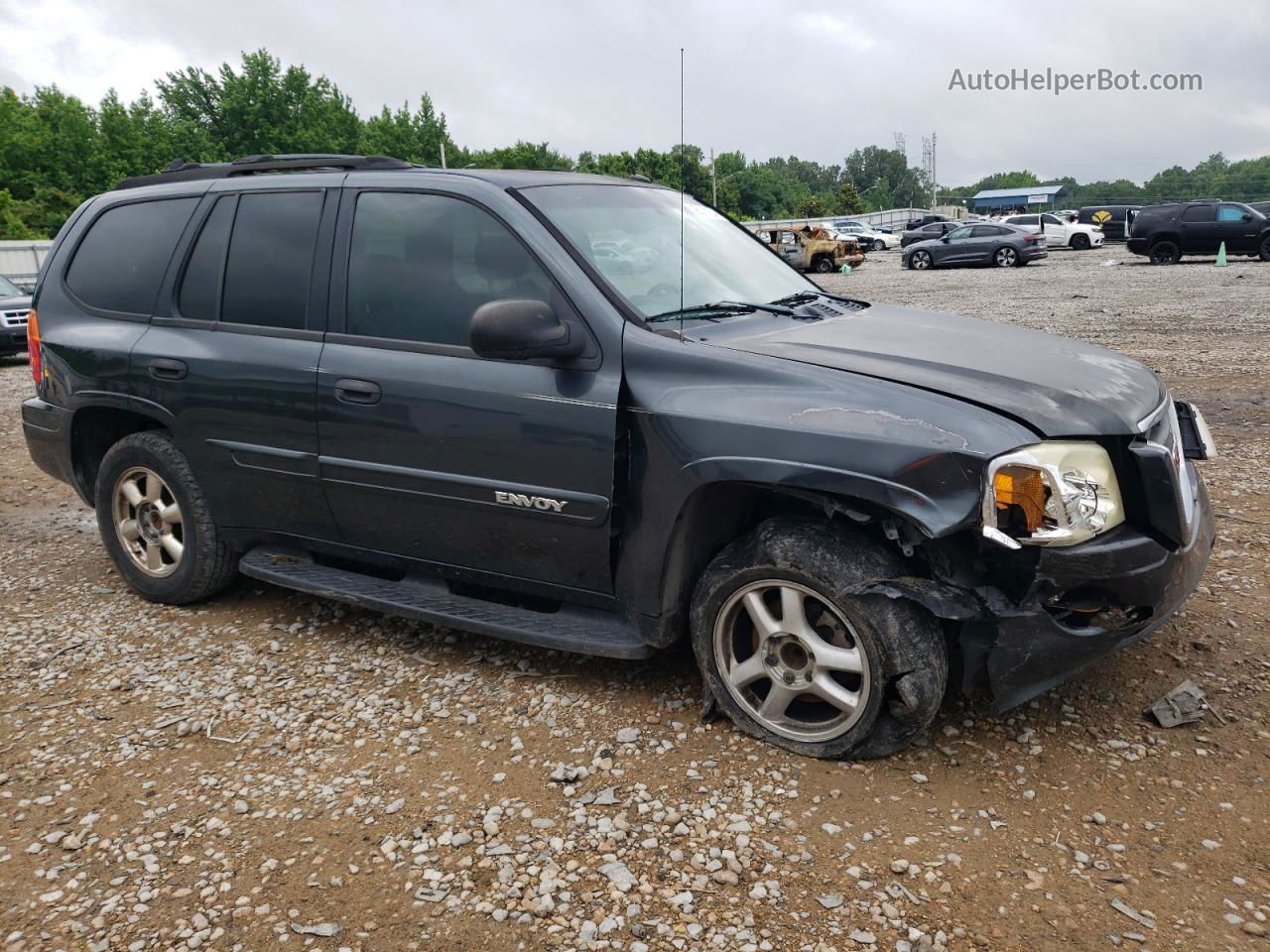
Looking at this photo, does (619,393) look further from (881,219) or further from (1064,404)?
(881,219)

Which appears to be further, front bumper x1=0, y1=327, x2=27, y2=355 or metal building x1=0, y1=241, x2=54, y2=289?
metal building x1=0, y1=241, x2=54, y2=289

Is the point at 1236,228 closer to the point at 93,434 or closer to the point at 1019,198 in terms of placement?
the point at 93,434

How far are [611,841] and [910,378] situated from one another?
1613 mm

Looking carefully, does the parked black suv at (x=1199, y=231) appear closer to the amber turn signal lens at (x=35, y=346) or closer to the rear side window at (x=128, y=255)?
the rear side window at (x=128, y=255)

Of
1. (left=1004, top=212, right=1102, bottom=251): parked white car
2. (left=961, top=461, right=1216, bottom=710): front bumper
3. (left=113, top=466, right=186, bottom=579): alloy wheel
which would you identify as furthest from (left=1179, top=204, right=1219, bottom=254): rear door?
(left=113, top=466, right=186, bottom=579): alloy wheel

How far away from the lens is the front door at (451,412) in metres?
3.46

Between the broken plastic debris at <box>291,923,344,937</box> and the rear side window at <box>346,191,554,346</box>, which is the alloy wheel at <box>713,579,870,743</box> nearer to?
the rear side window at <box>346,191,554,346</box>

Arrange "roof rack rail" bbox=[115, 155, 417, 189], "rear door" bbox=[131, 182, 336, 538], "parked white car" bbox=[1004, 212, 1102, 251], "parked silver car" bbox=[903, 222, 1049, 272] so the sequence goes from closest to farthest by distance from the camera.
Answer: "rear door" bbox=[131, 182, 336, 538] < "roof rack rail" bbox=[115, 155, 417, 189] < "parked silver car" bbox=[903, 222, 1049, 272] < "parked white car" bbox=[1004, 212, 1102, 251]

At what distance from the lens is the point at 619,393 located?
3375mm

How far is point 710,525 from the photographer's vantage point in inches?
135

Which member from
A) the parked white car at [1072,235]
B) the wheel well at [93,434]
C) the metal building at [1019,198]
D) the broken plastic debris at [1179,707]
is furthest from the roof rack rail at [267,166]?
the metal building at [1019,198]

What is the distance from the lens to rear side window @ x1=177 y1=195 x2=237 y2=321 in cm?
441

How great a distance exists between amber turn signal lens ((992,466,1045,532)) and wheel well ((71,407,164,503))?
12.3ft

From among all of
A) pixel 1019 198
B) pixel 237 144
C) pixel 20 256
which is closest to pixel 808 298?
pixel 20 256
